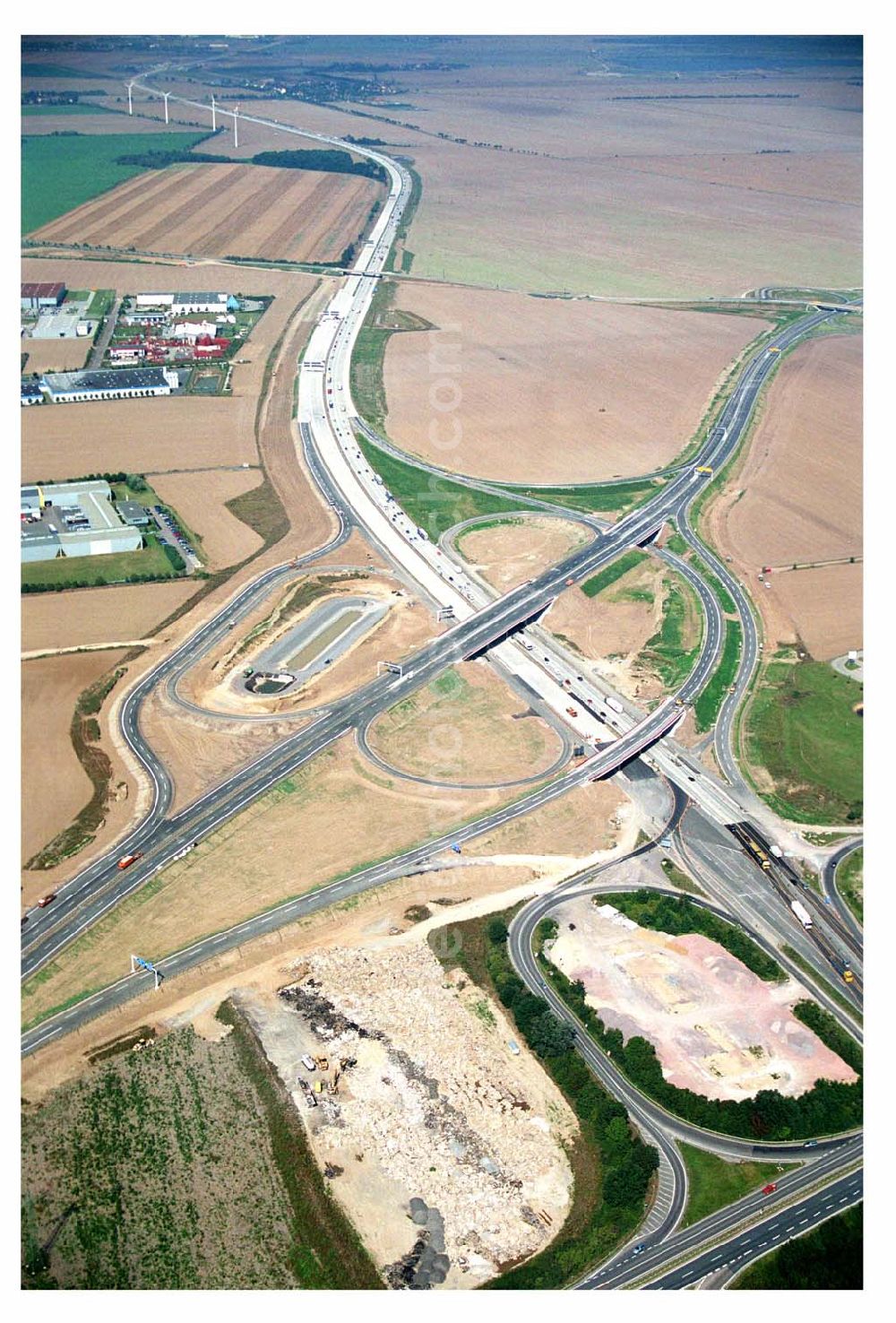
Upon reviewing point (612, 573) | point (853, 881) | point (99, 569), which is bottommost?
point (853, 881)

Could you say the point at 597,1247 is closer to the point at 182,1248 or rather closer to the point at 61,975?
the point at 182,1248

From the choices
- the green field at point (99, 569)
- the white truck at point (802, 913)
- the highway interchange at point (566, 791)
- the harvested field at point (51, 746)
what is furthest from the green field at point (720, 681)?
the green field at point (99, 569)

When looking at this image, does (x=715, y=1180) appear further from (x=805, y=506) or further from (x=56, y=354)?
A: (x=56, y=354)

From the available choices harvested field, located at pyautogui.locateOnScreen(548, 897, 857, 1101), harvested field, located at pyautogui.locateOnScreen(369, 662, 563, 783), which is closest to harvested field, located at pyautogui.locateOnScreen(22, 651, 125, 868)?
harvested field, located at pyautogui.locateOnScreen(369, 662, 563, 783)

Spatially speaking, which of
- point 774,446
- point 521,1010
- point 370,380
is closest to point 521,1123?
point 521,1010

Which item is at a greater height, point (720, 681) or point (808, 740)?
point (720, 681)

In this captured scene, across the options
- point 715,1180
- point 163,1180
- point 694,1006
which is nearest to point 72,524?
point 163,1180

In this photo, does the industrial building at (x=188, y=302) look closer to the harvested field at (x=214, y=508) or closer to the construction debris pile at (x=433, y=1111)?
the harvested field at (x=214, y=508)
